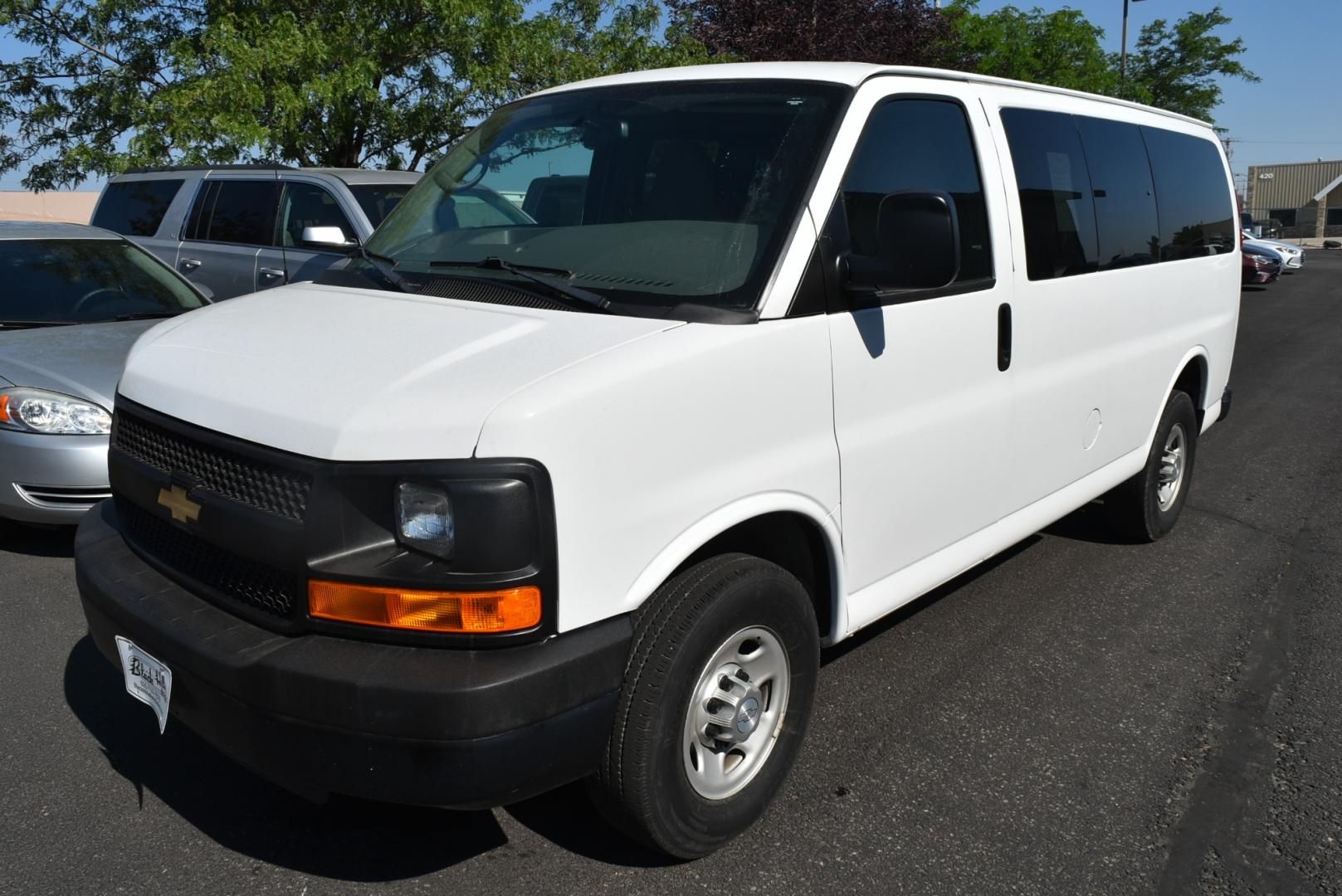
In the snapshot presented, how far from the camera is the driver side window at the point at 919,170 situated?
133 inches

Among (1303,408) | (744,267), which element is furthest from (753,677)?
(1303,408)

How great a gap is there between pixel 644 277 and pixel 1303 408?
29.3ft

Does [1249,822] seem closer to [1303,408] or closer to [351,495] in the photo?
[351,495]

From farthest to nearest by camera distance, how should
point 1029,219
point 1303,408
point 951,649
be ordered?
point 1303,408 → point 951,649 → point 1029,219

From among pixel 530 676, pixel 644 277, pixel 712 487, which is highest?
pixel 644 277

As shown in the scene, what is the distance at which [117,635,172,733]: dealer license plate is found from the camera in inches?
111

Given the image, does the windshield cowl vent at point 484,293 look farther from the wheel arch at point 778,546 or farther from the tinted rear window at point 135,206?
the tinted rear window at point 135,206

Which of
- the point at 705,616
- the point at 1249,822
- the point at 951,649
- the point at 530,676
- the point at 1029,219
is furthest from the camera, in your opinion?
the point at 951,649

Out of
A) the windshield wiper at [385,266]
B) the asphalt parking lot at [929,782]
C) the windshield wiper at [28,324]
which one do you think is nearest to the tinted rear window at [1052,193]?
the asphalt parking lot at [929,782]

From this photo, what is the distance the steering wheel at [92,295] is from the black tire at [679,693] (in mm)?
4818

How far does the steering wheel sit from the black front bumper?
424 cm

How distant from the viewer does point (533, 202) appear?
384 cm

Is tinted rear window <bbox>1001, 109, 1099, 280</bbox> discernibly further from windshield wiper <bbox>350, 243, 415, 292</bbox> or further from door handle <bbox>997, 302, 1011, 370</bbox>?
windshield wiper <bbox>350, 243, 415, 292</bbox>

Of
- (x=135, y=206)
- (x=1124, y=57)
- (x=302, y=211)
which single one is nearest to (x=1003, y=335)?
(x=302, y=211)
